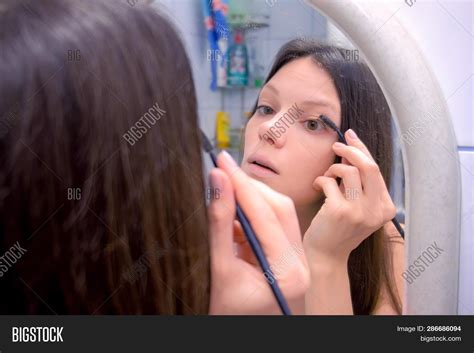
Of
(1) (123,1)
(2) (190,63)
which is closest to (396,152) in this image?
(2) (190,63)

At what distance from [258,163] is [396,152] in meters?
0.21

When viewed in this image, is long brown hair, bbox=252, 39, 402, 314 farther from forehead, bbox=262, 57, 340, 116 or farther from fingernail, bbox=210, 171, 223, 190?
fingernail, bbox=210, 171, 223, 190

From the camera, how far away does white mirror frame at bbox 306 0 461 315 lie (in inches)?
33.0

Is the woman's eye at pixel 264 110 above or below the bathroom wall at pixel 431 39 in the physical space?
below

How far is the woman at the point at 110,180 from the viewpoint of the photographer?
76 centimetres

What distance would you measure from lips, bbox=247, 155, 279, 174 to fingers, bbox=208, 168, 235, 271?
8 cm

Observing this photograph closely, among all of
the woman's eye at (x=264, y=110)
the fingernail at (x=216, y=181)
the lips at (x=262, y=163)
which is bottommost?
the fingernail at (x=216, y=181)

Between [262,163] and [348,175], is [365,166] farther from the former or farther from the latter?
[262,163]

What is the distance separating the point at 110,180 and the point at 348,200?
0.37 m

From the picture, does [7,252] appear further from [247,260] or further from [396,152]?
[396,152]

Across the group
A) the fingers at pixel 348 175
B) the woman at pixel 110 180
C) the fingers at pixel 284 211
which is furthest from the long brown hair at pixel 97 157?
the fingers at pixel 348 175

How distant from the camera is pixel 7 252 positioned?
824 millimetres

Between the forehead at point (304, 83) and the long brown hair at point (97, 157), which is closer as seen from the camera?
the long brown hair at point (97, 157)

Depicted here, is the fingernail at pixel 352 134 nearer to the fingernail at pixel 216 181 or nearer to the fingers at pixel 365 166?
the fingers at pixel 365 166
